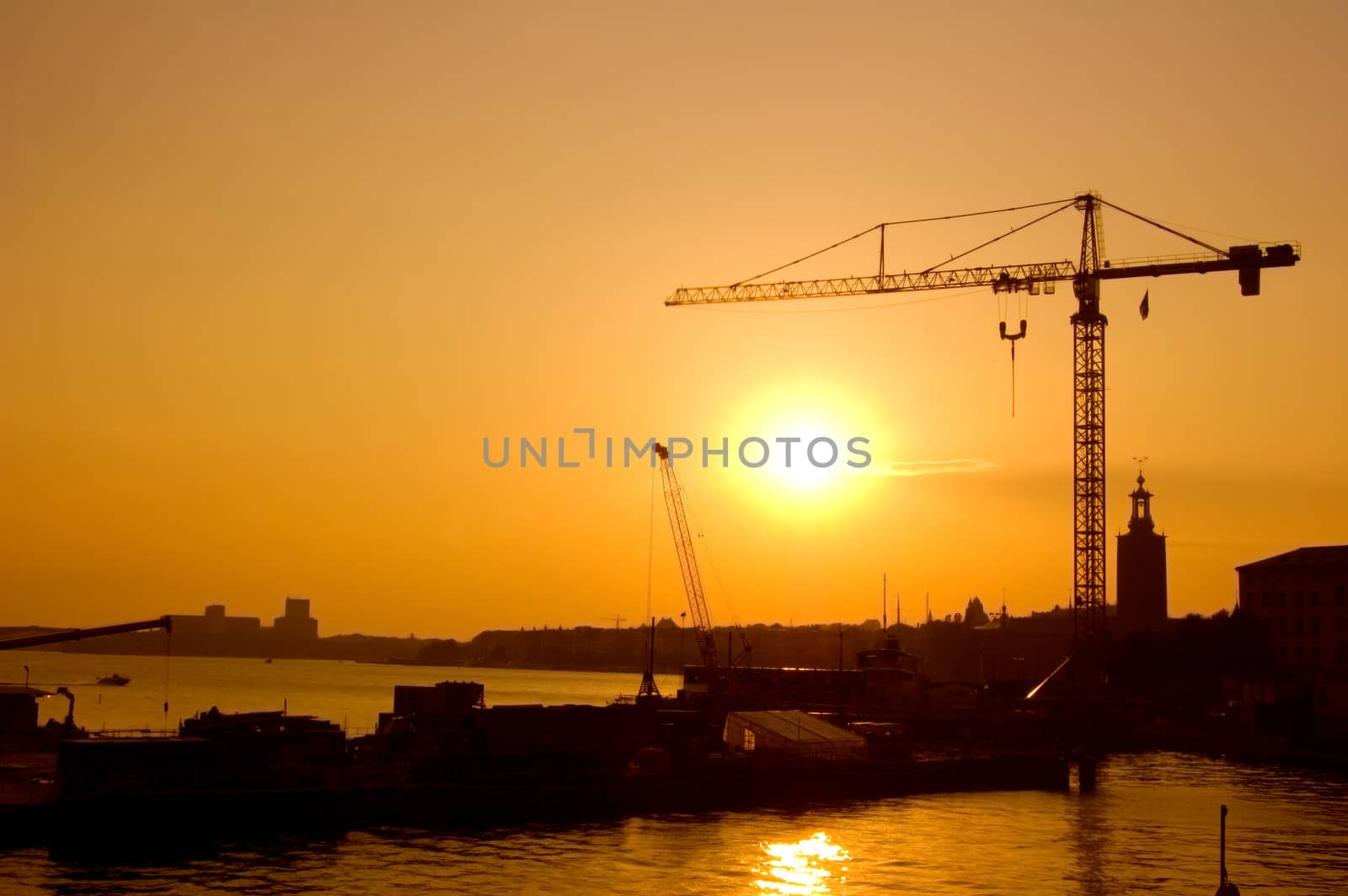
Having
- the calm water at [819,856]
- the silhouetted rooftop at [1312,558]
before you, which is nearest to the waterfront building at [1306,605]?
the silhouetted rooftop at [1312,558]

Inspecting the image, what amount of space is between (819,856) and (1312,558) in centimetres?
12485

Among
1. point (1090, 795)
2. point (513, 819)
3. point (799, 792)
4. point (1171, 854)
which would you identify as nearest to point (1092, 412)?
point (1090, 795)

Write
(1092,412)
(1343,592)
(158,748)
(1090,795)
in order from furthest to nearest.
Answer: (1343,592) → (1092,412) → (1090,795) → (158,748)

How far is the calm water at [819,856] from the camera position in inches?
2234

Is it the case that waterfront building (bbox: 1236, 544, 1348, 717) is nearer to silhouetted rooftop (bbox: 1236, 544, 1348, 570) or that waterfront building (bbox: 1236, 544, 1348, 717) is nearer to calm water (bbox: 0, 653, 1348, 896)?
silhouetted rooftop (bbox: 1236, 544, 1348, 570)

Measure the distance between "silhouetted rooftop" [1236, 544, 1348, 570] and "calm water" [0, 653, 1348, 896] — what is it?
83688 millimetres

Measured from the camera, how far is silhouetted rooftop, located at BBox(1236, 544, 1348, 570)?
163m

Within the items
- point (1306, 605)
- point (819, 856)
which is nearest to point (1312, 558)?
point (1306, 605)

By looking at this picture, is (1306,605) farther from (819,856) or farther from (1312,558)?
(819,856)

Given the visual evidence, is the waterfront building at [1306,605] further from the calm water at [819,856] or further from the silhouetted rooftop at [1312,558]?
the calm water at [819,856]

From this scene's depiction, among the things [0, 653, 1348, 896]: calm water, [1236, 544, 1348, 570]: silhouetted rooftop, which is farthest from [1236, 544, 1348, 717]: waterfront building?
[0, 653, 1348, 896]: calm water

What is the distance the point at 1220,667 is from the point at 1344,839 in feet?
326

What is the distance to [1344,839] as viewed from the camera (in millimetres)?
72938

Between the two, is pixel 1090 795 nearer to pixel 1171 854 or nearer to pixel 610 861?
pixel 1171 854
